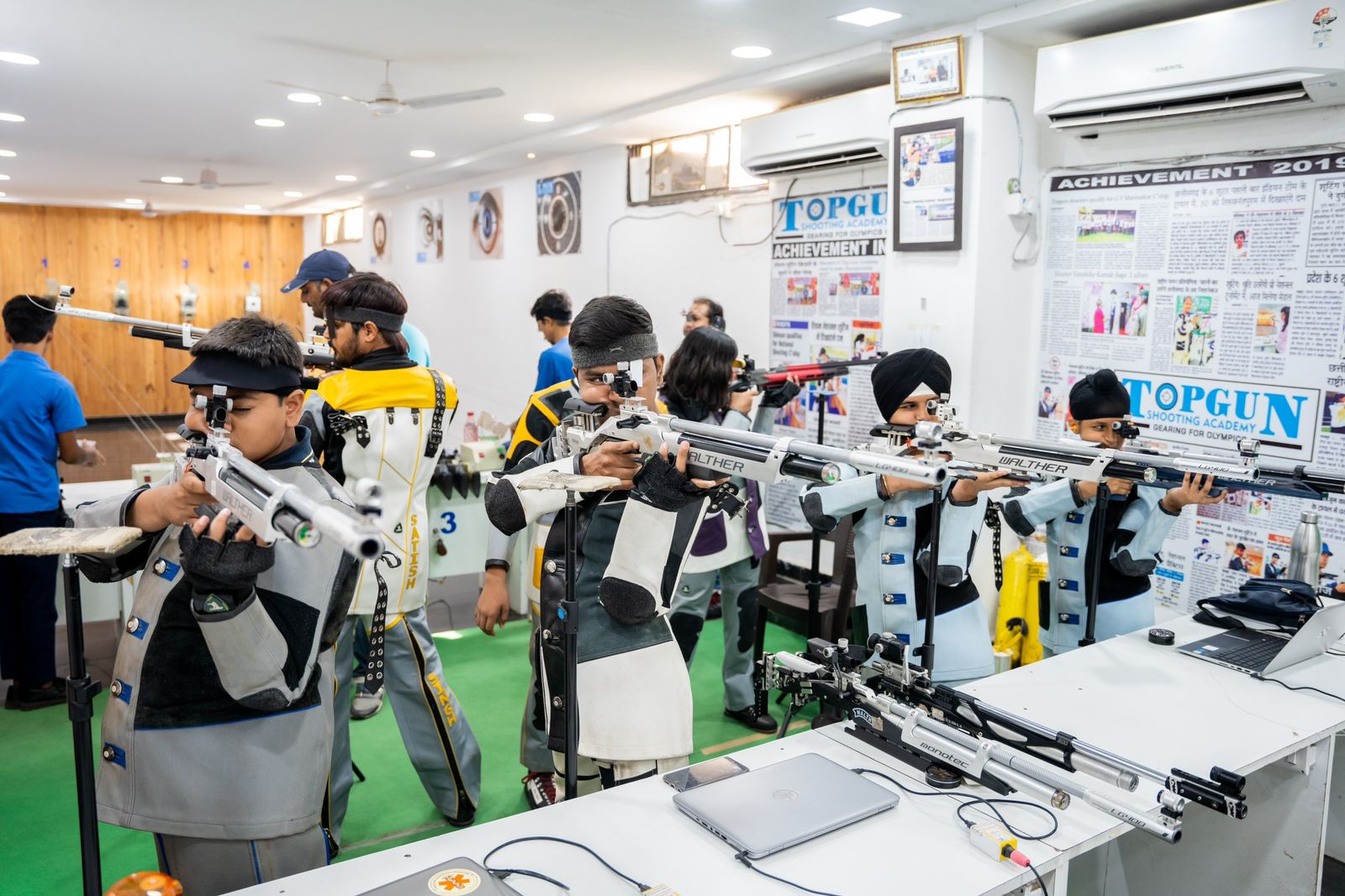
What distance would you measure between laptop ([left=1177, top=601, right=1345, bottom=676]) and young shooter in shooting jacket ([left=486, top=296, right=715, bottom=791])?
5.07ft

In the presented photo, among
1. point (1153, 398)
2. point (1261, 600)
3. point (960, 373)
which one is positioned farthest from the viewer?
point (960, 373)

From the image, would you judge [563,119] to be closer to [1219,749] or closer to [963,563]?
[963,563]

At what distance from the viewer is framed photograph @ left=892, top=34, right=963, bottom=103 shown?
154 inches

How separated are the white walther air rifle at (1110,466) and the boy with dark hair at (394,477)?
135cm

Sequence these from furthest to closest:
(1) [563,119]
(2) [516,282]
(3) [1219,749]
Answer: (2) [516,282] → (1) [563,119] → (3) [1219,749]

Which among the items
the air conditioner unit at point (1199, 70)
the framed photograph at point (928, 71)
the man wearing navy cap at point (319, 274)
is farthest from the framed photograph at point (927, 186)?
the man wearing navy cap at point (319, 274)

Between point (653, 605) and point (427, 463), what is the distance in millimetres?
1240

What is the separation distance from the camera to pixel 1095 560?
106 inches

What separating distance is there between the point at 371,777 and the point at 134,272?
37.3ft

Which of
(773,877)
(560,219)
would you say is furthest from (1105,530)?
(560,219)

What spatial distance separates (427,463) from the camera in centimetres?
284

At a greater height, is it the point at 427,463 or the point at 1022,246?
the point at 1022,246

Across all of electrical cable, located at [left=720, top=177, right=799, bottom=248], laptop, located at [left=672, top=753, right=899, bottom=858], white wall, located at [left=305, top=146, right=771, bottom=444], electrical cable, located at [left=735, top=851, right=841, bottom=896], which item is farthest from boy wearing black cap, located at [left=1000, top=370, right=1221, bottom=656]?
white wall, located at [left=305, top=146, right=771, bottom=444]

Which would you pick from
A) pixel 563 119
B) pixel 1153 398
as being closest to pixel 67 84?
pixel 563 119
